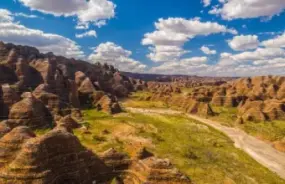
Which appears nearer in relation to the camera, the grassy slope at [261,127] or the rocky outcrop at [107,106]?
the grassy slope at [261,127]

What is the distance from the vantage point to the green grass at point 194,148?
4816 cm

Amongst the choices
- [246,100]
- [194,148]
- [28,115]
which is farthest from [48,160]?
[246,100]

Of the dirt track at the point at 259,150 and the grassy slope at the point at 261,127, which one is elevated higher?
the grassy slope at the point at 261,127

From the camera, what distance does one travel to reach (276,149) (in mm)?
71188

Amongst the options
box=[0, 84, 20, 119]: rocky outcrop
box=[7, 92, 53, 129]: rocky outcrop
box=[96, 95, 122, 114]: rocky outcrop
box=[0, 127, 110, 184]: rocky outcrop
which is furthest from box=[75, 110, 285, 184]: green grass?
box=[0, 127, 110, 184]: rocky outcrop

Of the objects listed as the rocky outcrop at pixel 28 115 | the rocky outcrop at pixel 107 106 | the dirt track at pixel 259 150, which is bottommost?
the dirt track at pixel 259 150

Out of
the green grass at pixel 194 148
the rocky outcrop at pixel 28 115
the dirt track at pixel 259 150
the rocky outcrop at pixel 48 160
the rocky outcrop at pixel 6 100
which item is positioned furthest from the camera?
the rocky outcrop at pixel 6 100

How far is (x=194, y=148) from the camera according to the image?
6394 cm

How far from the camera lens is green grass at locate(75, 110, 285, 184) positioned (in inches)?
1896

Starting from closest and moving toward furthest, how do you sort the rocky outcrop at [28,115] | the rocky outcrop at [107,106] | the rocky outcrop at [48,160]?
the rocky outcrop at [48,160] → the rocky outcrop at [28,115] → the rocky outcrop at [107,106]

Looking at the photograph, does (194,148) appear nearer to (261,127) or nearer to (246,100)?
(261,127)

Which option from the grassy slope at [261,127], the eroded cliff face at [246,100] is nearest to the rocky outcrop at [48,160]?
the grassy slope at [261,127]

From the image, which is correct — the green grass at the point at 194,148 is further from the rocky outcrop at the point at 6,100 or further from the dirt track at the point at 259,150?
the rocky outcrop at the point at 6,100

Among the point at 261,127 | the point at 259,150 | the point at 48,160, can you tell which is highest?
the point at 48,160
